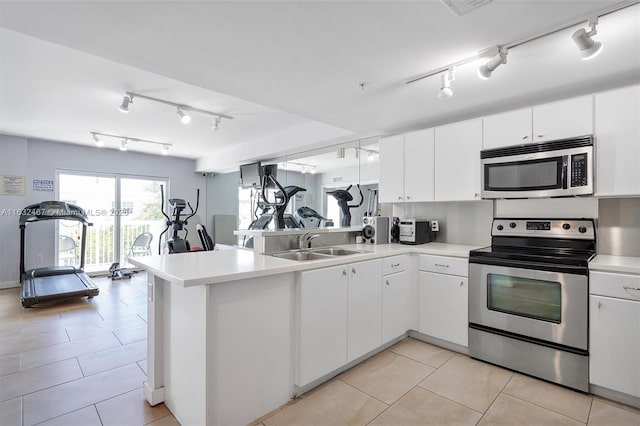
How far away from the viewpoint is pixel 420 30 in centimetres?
175

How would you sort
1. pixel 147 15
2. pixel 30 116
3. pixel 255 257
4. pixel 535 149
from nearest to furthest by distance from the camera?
pixel 147 15, pixel 255 257, pixel 535 149, pixel 30 116

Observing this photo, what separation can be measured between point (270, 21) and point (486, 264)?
2365 mm

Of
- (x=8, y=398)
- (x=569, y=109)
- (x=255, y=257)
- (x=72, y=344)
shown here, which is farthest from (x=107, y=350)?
(x=569, y=109)

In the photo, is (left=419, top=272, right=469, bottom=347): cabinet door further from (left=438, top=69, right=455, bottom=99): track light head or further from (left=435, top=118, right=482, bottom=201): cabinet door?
(left=438, top=69, right=455, bottom=99): track light head

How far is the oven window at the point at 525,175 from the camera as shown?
241cm

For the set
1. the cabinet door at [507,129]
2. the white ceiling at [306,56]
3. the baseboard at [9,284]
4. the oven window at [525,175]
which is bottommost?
the baseboard at [9,284]

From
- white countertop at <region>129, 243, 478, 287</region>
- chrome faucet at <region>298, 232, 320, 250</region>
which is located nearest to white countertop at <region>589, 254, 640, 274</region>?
white countertop at <region>129, 243, 478, 287</region>

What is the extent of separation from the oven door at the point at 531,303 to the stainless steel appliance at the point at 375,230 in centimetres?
101

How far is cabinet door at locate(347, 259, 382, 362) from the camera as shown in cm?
240

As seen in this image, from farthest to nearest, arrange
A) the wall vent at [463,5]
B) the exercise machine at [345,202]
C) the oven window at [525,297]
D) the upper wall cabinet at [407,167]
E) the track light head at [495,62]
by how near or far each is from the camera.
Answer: the exercise machine at [345,202], the upper wall cabinet at [407,167], the oven window at [525,297], the track light head at [495,62], the wall vent at [463,5]

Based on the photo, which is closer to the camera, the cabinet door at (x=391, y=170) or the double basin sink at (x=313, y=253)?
the double basin sink at (x=313, y=253)

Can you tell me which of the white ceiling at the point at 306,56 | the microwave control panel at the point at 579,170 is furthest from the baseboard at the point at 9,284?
the microwave control panel at the point at 579,170

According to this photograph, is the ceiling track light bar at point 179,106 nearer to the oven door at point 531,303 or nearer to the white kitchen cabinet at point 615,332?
the oven door at point 531,303

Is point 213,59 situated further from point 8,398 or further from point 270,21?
point 8,398
